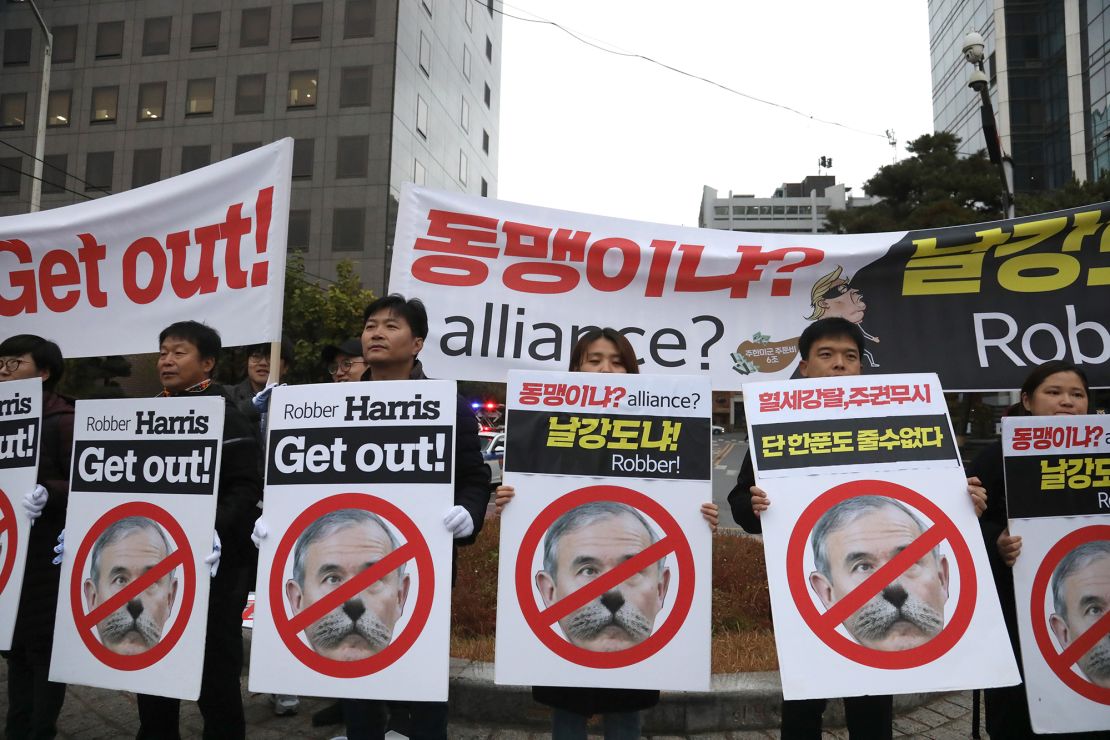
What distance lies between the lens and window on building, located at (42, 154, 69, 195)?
32156 millimetres

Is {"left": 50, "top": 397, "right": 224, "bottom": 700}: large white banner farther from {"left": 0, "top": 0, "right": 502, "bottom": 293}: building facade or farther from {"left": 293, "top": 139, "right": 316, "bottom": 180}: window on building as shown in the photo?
{"left": 293, "top": 139, "right": 316, "bottom": 180}: window on building

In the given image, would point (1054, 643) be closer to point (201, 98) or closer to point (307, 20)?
point (307, 20)

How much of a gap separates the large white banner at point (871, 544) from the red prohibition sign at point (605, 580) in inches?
12.7

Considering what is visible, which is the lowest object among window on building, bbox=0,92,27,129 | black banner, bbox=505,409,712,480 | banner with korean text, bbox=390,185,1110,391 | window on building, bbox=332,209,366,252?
black banner, bbox=505,409,712,480

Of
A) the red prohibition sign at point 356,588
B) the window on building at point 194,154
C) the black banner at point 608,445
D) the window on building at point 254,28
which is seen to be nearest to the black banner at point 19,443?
the red prohibition sign at point 356,588

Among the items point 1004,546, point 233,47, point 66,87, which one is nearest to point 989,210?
point 1004,546

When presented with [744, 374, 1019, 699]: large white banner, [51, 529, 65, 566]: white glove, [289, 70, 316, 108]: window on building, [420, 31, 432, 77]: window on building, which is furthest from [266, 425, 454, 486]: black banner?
[420, 31, 432, 77]: window on building

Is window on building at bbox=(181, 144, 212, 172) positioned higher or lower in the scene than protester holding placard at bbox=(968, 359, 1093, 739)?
higher

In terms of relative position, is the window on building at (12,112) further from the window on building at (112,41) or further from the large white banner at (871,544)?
the large white banner at (871,544)

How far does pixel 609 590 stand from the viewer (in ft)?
8.36

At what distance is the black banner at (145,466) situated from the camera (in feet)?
9.29

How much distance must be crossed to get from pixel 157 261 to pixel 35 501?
159cm

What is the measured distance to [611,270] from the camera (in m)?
4.31

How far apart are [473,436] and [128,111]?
36.8 metres
